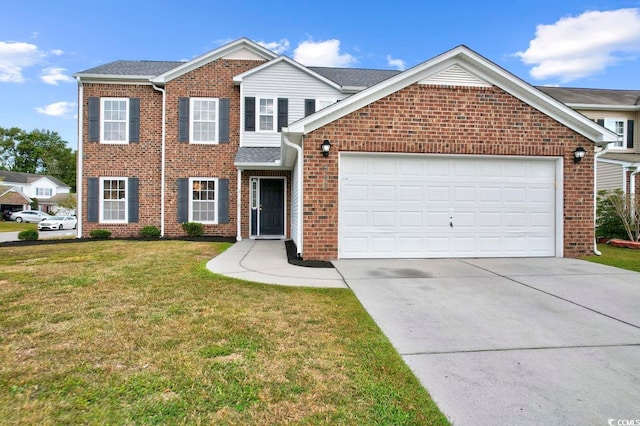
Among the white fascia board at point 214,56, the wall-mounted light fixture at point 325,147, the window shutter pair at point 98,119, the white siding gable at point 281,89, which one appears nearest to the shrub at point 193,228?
the white siding gable at point 281,89

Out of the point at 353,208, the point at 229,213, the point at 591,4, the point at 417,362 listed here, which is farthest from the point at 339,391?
the point at 591,4

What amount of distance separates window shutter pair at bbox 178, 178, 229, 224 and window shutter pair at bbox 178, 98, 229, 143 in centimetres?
160

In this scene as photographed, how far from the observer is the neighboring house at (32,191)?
44094mm

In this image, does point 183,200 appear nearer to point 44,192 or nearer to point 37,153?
point 44,192

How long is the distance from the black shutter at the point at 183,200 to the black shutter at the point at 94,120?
3.56 metres

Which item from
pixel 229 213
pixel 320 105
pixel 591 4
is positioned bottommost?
pixel 229 213

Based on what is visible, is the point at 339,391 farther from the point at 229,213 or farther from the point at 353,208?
the point at 229,213

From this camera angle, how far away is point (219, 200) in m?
12.8

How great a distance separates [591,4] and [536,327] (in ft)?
40.7

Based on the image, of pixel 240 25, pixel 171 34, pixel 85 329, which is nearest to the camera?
pixel 85 329

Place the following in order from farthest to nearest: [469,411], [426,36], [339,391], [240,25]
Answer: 1. [426,36]
2. [240,25]
3. [339,391]
4. [469,411]

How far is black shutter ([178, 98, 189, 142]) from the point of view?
41.6 feet

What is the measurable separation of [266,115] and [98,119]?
20.6 ft

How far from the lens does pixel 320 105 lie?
1277cm
